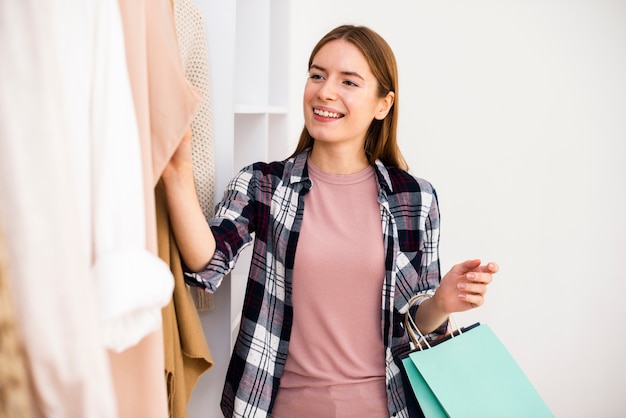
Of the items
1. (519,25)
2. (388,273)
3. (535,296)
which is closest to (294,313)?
(388,273)

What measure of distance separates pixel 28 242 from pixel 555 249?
1.89m

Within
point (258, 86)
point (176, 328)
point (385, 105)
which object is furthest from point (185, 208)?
point (258, 86)

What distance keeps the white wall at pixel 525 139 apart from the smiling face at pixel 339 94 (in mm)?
641

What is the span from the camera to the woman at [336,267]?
132 centimetres

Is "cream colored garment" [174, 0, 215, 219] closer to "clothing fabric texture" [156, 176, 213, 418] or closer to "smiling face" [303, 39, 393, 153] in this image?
"clothing fabric texture" [156, 176, 213, 418]

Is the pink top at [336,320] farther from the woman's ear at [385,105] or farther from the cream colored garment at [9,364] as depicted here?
the cream colored garment at [9,364]

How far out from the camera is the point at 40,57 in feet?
1.82

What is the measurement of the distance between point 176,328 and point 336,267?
1.39 ft

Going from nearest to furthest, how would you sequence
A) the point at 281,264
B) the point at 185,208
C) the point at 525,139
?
the point at 185,208
the point at 281,264
the point at 525,139

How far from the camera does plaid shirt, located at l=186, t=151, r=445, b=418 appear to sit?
4.33 feet

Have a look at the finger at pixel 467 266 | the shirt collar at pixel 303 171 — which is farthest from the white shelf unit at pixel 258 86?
the finger at pixel 467 266

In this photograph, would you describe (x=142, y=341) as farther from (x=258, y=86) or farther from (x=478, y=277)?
(x=258, y=86)

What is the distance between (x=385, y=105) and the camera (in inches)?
59.5

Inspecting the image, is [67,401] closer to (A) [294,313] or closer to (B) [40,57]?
(B) [40,57]
